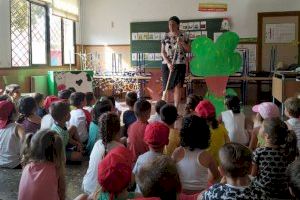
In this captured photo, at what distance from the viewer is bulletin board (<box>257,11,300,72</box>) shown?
8148mm

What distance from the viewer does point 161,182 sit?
1.19 meters

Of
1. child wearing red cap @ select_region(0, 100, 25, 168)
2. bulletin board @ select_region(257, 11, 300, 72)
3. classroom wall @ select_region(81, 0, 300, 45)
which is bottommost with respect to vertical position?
child wearing red cap @ select_region(0, 100, 25, 168)

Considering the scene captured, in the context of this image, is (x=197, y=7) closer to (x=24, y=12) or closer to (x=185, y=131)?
(x=24, y=12)

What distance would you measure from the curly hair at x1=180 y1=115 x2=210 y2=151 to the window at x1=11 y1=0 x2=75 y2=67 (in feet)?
17.6

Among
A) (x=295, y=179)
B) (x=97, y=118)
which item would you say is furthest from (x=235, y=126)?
(x=295, y=179)

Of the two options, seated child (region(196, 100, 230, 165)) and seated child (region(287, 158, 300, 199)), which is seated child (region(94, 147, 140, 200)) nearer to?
seated child (region(287, 158, 300, 199))

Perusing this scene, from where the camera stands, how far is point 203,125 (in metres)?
2.15

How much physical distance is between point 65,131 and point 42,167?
1.24 m

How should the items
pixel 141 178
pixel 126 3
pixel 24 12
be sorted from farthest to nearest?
1. pixel 126 3
2. pixel 24 12
3. pixel 141 178

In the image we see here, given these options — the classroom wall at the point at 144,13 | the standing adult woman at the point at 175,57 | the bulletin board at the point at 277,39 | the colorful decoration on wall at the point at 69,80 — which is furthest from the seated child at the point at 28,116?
the bulletin board at the point at 277,39

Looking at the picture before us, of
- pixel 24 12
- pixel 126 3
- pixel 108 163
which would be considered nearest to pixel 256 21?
pixel 126 3

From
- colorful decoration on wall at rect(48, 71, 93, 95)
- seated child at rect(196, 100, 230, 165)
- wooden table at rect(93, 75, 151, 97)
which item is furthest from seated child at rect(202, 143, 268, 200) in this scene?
wooden table at rect(93, 75, 151, 97)

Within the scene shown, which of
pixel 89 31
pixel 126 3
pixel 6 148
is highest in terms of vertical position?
pixel 126 3

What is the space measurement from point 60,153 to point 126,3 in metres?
7.64
